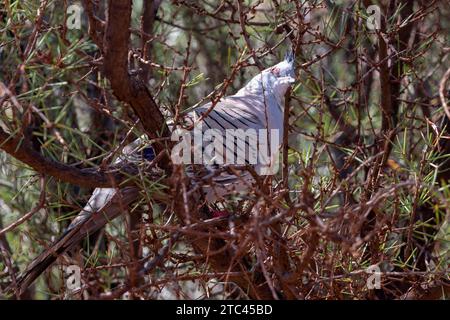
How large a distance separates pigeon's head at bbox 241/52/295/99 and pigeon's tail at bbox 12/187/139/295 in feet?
2.88

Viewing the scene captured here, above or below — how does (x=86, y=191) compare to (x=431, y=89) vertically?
below

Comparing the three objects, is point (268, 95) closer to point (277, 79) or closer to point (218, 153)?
point (277, 79)

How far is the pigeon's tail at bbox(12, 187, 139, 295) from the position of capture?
2812mm

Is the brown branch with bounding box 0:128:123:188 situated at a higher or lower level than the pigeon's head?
lower

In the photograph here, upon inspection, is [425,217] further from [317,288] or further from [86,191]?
[86,191]

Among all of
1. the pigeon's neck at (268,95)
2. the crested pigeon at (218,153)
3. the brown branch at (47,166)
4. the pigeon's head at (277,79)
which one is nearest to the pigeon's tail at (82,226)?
the crested pigeon at (218,153)

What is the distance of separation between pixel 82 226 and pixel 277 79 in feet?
3.98

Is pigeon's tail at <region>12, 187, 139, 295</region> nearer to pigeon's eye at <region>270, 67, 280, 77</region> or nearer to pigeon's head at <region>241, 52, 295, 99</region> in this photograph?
pigeon's head at <region>241, 52, 295, 99</region>

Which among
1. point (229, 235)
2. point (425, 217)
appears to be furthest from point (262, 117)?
point (229, 235)

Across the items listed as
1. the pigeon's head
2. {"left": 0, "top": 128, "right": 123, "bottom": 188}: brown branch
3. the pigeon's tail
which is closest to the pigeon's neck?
the pigeon's head

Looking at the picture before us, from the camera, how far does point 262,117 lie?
365cm

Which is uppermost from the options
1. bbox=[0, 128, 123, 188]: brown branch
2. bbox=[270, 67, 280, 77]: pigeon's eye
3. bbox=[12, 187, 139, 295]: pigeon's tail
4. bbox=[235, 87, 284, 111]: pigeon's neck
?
bbox=[270, 67, 280, 77]: pigeon's eye
